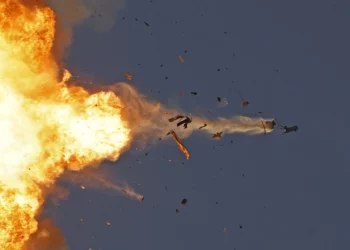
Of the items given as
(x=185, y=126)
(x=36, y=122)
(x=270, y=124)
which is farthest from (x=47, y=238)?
(x=270, y=124)

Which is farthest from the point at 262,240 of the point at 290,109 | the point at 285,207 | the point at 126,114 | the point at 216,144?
the point at 126,114

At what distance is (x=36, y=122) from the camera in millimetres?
9062

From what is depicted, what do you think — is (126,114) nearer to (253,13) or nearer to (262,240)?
(253,13)

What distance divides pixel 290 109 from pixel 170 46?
3.25 meters

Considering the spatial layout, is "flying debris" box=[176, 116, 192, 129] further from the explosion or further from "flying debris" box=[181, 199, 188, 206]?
"flying debris" box=[181, 199, 188, 206]

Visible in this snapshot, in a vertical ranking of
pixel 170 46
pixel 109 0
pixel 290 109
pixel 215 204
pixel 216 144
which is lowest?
pixel 215 204

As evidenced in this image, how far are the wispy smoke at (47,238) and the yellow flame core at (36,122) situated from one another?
0.17 m

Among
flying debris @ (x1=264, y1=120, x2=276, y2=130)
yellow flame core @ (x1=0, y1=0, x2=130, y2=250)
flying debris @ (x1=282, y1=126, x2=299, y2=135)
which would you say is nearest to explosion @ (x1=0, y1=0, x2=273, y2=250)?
yellow flame core @ (x1=0, y1=0, x2=130, y2=250)

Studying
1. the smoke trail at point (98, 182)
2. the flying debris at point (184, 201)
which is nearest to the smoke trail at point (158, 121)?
the smoke trail at point (98, 182)

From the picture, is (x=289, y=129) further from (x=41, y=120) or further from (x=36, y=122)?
(x=36, y=122)

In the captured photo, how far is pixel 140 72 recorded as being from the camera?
9.22m

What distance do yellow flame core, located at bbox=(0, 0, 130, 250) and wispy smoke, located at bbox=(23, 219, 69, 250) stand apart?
17cm

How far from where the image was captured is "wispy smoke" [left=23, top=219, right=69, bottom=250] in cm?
925

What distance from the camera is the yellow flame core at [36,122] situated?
898 centimetres
